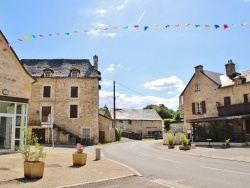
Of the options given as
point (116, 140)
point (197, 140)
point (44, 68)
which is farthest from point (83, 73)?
point (197, 140)

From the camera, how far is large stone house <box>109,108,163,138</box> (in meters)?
53.7

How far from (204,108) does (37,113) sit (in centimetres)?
2054

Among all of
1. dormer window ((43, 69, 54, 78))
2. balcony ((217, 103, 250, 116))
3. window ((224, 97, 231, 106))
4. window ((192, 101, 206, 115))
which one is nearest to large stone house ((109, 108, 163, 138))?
window ((192, 101, 206, 115))

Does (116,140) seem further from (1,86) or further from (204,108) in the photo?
(1,86)

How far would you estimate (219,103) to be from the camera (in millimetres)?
30938

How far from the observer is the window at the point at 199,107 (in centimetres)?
3294

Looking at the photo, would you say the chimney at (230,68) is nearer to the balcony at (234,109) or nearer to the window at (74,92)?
the balcony at (234,109)

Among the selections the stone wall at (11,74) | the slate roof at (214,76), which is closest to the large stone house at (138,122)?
the slate roof at (214,76)

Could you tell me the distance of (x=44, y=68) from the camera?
117 feet

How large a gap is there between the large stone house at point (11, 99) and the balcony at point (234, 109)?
2091 cm

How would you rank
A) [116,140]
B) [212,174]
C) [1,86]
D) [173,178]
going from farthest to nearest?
1. [116,140]
2. [1,86]
3. [212,174]
4. [173,178]

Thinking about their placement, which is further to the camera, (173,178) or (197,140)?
(197,140)

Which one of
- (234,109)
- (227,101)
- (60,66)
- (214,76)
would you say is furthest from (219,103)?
(60,66)

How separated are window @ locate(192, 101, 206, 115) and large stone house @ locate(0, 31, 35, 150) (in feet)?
72.8
